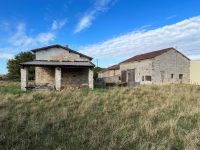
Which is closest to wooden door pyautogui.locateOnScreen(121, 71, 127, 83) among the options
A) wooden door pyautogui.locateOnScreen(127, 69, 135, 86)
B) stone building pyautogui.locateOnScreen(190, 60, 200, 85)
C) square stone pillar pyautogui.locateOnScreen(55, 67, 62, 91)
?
wooden door pyautogui.locateOnScreen(127, 69, 135, 86)

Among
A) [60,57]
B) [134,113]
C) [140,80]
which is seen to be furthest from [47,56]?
[134,113]

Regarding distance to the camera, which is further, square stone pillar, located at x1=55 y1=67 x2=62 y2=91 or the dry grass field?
square stone pillar, located at x1=55 y1=67 x2=62 y2=91

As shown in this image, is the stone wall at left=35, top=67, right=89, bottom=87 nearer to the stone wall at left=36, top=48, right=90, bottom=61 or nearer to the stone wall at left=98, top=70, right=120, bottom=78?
the stone wall at left=36, top=48, right=90, bottom=61

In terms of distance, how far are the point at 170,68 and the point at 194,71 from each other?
4.20m

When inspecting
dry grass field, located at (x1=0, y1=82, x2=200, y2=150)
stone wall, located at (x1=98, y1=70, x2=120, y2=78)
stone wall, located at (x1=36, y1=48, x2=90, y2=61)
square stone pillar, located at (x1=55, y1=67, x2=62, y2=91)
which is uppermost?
stone wall, located at (x1=36, y1=48, x2=90, y2=61)

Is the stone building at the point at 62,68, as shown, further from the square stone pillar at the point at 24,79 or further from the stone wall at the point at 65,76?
the square stone pillar at the point at 24,79

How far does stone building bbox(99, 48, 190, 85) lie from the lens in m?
31.8

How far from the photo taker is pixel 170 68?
32.9m

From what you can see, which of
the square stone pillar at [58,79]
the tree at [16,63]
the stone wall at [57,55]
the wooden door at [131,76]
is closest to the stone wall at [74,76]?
the stone wall at [57,55]

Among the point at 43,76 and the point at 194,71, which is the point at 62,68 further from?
the point at 194,71

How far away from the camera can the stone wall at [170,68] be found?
31828mm

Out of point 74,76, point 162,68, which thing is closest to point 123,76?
point 162,68

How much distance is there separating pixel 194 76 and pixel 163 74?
5.41 meters

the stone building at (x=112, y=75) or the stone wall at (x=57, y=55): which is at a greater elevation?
the stone wall at (x=57, y=55)
